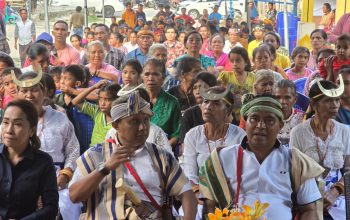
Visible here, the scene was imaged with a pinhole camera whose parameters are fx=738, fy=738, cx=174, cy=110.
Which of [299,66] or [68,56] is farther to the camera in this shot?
[68,56]

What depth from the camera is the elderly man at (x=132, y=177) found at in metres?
4.38

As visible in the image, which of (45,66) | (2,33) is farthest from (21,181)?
(2,33)

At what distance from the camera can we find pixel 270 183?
457 cm

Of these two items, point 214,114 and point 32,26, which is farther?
point 32,26

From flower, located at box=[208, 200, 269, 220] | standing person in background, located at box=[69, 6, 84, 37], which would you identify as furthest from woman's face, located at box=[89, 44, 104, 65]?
standing person in background, located at box=[69, 6, 84, 37]

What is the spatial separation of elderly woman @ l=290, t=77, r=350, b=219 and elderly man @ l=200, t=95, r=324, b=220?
3.88 ft

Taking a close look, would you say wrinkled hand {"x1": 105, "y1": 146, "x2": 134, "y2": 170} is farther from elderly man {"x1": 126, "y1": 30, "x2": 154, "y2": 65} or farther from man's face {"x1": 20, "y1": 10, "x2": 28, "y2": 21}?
man's face {"x1": 20, "y1": 10, "x2": 28, "y2": 21}

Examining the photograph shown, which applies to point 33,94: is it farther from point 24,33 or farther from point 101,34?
point 24,33

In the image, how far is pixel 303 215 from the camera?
4574 mm

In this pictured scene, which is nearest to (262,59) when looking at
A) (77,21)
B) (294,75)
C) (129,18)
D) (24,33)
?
(294,75)

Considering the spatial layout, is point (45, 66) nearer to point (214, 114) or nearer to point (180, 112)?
point (180, 112)

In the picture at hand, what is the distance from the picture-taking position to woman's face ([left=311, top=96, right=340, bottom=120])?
5.87 metres

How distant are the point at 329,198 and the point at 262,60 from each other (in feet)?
13.5

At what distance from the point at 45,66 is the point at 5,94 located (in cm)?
112
